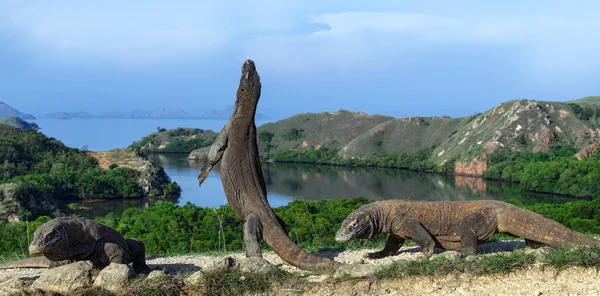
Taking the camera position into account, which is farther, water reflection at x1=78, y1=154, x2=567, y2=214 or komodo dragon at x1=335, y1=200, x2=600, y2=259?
water reflection at x1=78, y1=154, x2=567, y2=214

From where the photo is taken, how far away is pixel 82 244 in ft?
31.5

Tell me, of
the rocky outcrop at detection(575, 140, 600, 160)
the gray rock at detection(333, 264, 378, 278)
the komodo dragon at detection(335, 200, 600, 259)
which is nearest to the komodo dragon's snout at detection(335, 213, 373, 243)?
the komodo dragon at detection(335, 200, 600, 259)

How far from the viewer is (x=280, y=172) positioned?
96000 mm

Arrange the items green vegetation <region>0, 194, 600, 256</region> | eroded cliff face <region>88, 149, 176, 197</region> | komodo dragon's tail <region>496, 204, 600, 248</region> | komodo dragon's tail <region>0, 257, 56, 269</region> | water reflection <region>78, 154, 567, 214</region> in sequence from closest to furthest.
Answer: komodo dragon's tail <region>496, 204, 600, 248</region> < komodo dragon's tail <region>0, 257, 56, 269</region> < green vegetation <region>0, 194, 600, 256</region> < water reflection <region>78, 154, 567, 214</region> < eroded cliff face <region>88, 149, 176, 197</region>

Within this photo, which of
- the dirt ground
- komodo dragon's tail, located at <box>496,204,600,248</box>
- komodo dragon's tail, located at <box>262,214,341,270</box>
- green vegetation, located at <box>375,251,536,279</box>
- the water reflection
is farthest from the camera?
the water reflection

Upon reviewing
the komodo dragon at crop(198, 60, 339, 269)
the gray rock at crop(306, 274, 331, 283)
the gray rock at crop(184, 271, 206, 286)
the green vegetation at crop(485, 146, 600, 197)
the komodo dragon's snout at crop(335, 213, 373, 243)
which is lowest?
the green vegetation at crop(485, 146, 600, 197)

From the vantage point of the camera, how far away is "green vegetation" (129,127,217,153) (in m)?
135

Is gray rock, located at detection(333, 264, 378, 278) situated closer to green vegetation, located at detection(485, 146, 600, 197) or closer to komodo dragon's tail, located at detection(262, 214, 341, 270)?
komodo dragon's tail, located at detection(262, 214, 341, 270)

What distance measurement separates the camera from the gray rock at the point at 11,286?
8867 millimetres

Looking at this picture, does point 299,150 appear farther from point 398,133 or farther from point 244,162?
point 244,162

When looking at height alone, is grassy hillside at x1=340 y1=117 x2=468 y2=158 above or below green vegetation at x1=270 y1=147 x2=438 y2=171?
above

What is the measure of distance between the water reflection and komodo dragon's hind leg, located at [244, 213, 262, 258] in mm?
40128

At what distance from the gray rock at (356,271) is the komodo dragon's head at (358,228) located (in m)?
1.94

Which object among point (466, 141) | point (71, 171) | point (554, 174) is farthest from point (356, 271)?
point (466, 141)
